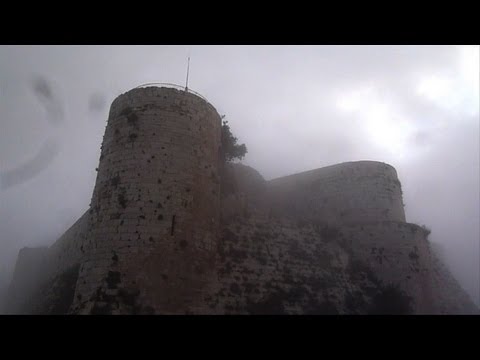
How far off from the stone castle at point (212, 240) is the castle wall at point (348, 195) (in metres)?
0.06

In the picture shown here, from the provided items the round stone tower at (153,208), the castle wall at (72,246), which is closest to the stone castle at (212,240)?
the round stone tower at (153,208)

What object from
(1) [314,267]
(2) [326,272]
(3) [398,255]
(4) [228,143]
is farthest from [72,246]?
(3) [398,255]

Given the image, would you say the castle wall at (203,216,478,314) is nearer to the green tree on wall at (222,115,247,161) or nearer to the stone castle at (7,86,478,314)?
the stone castle at (7,86,478,314)

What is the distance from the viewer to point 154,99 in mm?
14648

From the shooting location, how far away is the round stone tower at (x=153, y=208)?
38.3 ft

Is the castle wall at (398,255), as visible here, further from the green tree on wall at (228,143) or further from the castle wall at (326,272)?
the green tree on wall at (228,143)

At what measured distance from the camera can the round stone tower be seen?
1167 cm

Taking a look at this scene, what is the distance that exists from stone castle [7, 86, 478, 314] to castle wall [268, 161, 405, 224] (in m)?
0.06

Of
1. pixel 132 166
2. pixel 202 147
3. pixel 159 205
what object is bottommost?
pixel 159 205

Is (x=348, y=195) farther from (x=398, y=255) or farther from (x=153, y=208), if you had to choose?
(x=153, y=208)

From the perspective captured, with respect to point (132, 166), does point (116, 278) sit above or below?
below
